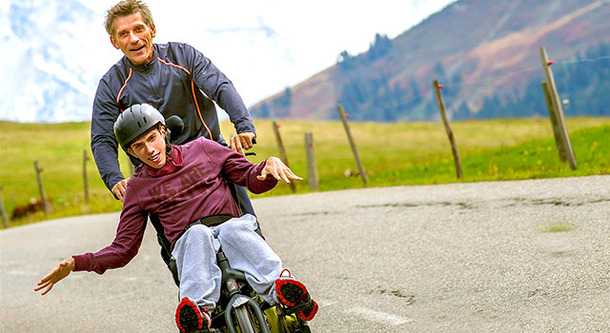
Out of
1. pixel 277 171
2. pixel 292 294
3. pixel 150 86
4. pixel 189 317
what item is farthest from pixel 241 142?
pixel 189 317

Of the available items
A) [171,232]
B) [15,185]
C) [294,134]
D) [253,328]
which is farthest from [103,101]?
[294,134]

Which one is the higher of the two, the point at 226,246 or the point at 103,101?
the point at 103,101

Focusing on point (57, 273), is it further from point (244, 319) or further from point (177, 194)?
point (244, 319)

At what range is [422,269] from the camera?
727cm

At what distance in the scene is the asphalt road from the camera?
215 inches

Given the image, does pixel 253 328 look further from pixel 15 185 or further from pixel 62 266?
pixel 15 185

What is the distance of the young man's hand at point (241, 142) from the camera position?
4.69 meters

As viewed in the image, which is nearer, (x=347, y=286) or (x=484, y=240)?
(x=347, y=286)

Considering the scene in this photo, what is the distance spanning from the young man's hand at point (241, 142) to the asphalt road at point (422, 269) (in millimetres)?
1701

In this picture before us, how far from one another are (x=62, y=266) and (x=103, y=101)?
4.85ft

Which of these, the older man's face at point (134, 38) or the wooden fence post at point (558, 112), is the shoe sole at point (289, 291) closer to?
the older man's face at point (134, 38)

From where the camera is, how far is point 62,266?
410 cm

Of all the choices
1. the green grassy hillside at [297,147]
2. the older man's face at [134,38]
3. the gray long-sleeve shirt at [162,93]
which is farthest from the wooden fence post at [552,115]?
the green grassy hillside at [297,147]

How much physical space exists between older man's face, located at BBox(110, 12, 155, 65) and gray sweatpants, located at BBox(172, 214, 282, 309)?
1483 millimetres
